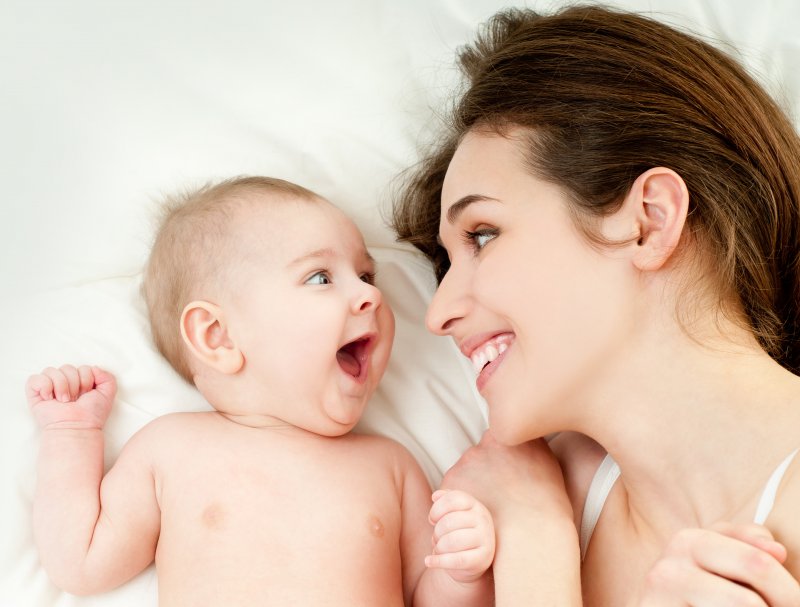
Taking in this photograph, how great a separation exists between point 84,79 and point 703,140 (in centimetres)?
140

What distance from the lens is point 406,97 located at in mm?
2268

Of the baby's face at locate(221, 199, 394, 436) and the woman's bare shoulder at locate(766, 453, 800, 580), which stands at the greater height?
the woman's bare shoulder at locate(766, 453, 800, 580)

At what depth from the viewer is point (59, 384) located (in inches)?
74.6

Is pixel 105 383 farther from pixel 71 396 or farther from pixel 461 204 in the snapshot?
pixel 461 204

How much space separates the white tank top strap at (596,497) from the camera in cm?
181

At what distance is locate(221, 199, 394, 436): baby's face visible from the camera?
1811mm

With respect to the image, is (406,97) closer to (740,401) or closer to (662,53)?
(662,53)

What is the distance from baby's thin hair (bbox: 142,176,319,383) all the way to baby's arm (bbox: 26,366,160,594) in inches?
8.4

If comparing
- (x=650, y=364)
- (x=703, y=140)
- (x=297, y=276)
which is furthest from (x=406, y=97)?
(x=650, y=364)

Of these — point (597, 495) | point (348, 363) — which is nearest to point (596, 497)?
point (597, 495)

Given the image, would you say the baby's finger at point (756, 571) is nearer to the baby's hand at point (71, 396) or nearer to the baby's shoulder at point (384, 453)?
the baby's shoulder at point (384, 453)

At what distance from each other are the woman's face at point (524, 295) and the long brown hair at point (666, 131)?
0.06m

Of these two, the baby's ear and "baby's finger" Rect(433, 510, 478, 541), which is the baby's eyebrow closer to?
the baby's ear

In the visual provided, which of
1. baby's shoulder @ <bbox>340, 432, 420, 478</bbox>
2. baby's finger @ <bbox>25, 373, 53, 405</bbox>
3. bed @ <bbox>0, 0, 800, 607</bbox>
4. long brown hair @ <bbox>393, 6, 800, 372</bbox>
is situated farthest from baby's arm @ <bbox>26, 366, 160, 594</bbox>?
long brown hair @ <bbox>393, 6, 800, 372</bbox>
